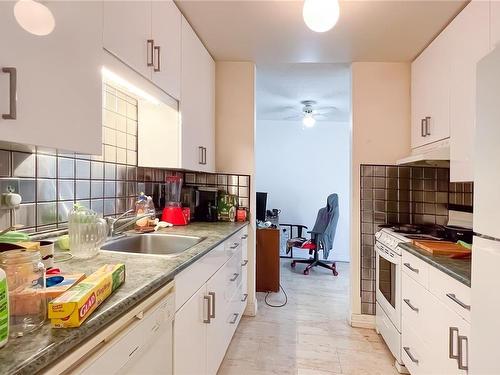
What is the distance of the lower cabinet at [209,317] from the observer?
124 centimetres

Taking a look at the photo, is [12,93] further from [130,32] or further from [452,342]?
[452,342]

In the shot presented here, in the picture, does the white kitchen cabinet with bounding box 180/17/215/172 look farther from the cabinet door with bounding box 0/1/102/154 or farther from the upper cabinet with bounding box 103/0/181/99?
the cabinet door with bounding box 0/1/102/154

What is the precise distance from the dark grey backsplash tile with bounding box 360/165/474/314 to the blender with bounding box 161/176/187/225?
1586 millimetres

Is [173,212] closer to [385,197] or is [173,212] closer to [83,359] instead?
[83,359]

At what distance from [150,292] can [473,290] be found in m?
1.10

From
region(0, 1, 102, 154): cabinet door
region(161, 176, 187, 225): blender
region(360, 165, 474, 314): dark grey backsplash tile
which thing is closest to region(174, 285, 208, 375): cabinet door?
region(0, 1, 102, 154): cabinet door

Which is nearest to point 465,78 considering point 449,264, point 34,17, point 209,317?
point 449,264

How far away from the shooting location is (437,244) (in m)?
1.77

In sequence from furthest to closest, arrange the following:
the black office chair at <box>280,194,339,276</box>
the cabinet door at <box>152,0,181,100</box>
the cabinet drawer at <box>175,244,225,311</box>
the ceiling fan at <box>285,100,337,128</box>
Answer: the black office chair at <box>280,194,339,276</box> → the ceiling fan at <box>285,100,337,128</box> → the cabinet door at <box>152,0,181,100</box> → the cabinet drawer at <box>175,244,225,311</box>

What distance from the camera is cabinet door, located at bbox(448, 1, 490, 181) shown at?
165cm

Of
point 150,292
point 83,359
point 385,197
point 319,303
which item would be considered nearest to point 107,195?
point 150,292

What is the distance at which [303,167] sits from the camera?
531cm

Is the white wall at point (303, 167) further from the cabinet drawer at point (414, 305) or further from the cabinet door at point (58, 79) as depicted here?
the cabinet door at point (58, 79)

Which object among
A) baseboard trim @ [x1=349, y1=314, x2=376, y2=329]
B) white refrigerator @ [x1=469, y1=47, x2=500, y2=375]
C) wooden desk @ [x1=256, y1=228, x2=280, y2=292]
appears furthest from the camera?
wooden desk @ [x1=256, y1=228, x2=280, y2=292]
